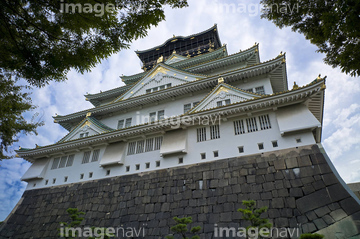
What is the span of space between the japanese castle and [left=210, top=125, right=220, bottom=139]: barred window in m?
0.07

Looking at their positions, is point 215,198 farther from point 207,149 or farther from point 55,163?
point 55,163

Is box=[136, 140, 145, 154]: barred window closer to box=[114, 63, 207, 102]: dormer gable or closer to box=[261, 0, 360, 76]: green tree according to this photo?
box=[114, 63, 207, 102]: dormer gable

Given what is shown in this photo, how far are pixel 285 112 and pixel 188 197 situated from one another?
24.0 ft

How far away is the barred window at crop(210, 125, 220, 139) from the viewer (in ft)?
44.2

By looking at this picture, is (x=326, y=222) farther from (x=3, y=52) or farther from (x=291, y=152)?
(x=3, y=52)

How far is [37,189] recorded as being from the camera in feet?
56.7

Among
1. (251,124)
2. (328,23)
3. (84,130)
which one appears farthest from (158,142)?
(328,23)

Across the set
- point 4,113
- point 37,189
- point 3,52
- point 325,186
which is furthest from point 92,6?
point 37,189

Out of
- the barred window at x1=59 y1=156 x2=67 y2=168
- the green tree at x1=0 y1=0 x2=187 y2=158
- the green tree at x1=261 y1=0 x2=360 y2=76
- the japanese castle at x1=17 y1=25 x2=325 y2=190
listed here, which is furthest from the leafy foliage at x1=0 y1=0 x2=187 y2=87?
the barred window at x1=59 y1=156 x2=67 y2=168

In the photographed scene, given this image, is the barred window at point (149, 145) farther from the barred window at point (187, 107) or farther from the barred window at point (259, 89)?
the barred window at point (259, 89)

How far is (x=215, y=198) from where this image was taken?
36.7 ft

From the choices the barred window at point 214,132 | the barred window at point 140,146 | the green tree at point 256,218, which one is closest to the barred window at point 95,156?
the barred window at point 140,146

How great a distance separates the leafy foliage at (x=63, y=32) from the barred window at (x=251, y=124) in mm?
7997

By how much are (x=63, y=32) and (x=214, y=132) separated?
961 cm
